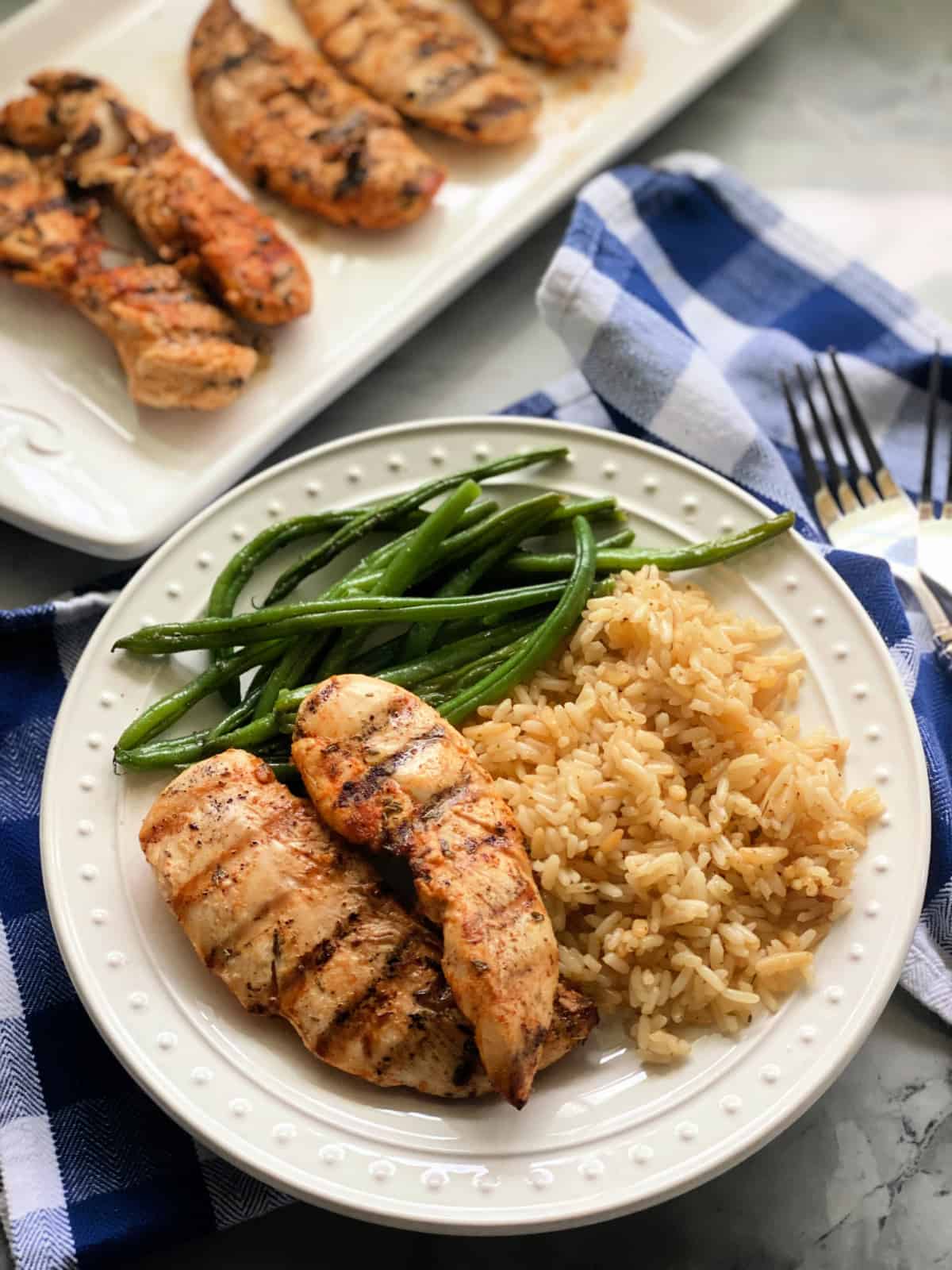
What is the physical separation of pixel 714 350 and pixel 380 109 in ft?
4.79

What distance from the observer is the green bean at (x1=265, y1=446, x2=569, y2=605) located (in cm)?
357

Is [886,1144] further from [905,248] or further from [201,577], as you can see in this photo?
[905,248]

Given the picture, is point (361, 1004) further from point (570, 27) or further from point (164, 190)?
point (570, 27)

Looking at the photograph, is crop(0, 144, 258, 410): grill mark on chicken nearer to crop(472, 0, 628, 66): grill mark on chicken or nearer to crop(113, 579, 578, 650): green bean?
crop(113, 579, 578, 650): green bean

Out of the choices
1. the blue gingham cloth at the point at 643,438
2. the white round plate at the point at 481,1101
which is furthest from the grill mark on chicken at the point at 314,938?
the blue gingham cloth at the point at 643,438

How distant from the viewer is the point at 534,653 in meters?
3.40

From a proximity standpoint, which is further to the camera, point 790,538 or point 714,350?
point 714,350

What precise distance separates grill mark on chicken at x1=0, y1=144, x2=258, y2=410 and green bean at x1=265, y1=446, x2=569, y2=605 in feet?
2.62

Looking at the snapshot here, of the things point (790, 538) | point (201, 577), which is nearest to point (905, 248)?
point (790, 538)

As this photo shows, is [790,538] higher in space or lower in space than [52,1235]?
higher

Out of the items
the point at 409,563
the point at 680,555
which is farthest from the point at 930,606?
the point at 409,563

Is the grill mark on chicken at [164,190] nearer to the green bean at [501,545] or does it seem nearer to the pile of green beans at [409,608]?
the pile of green beans at [409,608]

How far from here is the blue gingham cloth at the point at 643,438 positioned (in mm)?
3225

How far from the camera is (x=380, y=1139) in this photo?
2896 mm
